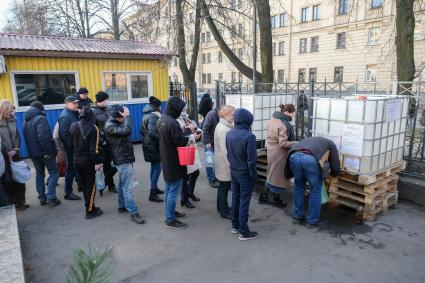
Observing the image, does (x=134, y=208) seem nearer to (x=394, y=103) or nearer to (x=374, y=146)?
(x=374, y=146)

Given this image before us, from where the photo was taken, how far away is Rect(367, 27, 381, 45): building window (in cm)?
2698

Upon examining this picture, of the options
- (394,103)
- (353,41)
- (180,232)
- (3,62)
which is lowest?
(180,232)

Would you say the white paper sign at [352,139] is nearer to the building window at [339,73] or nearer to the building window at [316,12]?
the building window at [339,73]

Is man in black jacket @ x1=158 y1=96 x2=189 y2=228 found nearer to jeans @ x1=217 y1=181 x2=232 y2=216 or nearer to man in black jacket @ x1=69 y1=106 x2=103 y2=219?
jeans @ x1=217 y1=181 x2=232 y2=216

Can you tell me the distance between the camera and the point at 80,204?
5.38 m

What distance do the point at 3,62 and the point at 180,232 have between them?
646 cm

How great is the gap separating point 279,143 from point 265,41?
553cm

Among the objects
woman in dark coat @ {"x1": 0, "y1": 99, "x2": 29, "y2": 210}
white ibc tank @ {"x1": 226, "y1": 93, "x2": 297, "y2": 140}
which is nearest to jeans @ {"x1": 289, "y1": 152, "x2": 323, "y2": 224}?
white ibc tank @ {"x1": 226, "y1": 93, "x2": 297, "y2": 140}

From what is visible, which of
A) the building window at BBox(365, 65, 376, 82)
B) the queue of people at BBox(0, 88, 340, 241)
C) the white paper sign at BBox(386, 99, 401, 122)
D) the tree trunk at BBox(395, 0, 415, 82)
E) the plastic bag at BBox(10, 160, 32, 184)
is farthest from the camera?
the building window at BBox(365, 65, 376, 82)

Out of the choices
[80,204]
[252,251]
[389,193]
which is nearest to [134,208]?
[80,204]

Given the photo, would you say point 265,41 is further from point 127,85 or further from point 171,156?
point 171,156

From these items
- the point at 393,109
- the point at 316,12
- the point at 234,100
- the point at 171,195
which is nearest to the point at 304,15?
the point at 316,12

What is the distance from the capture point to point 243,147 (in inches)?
151

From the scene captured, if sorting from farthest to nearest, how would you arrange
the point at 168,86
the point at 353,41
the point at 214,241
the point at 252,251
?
the point at 353,41, the point at 168,86, the point at 214,241, the point at 252,251
